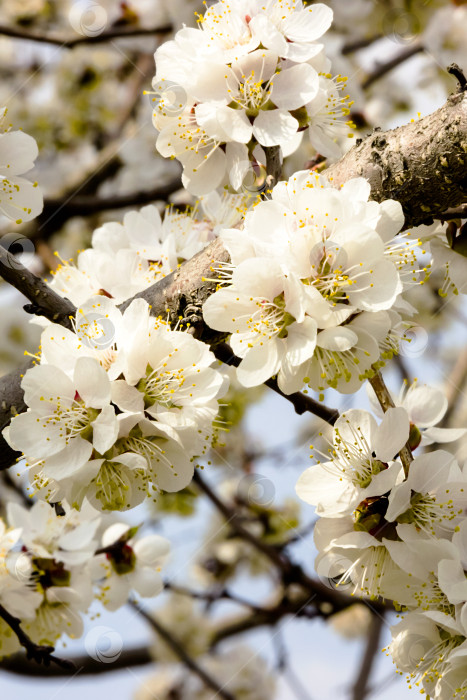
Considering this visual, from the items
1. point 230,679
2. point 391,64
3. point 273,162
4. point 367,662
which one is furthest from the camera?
point 230,679

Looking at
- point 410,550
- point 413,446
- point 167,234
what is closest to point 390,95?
point 167,234

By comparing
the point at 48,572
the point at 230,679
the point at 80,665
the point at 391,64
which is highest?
the point at 391,64

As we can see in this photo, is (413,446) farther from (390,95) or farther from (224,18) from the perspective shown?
(390,95)

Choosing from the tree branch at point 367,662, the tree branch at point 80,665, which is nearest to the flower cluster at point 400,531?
the tree branch at point 80,665

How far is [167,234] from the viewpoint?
183 cm

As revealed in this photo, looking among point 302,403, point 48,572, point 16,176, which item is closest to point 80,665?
point 48,572

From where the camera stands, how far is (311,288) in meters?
1.15

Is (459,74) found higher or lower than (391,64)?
higher

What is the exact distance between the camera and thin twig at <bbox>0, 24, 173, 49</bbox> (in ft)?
9.28

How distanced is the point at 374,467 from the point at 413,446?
0.23m

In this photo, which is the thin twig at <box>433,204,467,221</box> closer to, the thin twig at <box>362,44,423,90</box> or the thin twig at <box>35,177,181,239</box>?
the thin twig at <box>35,177,181,239</box>

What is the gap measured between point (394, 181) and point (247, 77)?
352 millimetres

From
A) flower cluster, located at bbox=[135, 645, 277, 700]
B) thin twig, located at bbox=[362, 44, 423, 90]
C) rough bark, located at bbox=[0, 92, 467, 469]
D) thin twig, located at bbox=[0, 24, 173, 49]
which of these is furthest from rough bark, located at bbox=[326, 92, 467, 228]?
flower cluster, located at bbox=[135, 645, 277, 700]

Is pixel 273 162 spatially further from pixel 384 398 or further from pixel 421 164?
pixel 384 398
